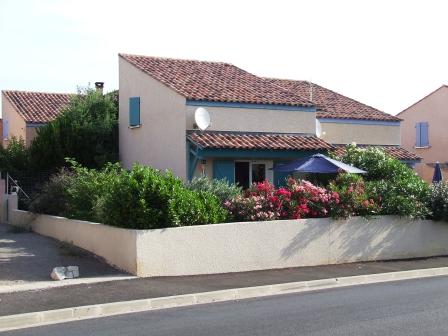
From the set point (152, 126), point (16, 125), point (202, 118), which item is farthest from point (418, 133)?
point (16, 125)

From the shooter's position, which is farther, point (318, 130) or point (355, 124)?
point (355, 124)

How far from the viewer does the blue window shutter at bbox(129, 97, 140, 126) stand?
22.8 meters

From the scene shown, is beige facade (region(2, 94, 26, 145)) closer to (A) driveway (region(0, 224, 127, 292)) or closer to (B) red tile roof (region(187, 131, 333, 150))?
(B) red tile roof (region(187, 131, 333, 150))

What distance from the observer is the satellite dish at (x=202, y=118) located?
19.6 m

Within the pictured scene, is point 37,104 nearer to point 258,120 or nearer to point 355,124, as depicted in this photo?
point 258,120

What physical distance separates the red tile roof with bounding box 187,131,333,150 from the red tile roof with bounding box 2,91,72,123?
10.8m

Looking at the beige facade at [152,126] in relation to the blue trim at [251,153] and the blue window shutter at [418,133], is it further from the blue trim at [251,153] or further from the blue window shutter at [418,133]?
the blue window shutter at [418,133]

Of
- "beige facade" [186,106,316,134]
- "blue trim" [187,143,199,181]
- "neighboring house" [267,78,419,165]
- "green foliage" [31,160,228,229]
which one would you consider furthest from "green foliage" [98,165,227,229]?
"neighboring house" [267,78,419,165]

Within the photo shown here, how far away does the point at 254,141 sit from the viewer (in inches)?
790

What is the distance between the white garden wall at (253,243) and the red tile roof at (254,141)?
4873 mm

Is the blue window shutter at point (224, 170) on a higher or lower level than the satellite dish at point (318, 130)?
lower

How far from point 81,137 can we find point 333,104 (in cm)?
1076

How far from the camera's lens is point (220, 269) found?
44.5ft

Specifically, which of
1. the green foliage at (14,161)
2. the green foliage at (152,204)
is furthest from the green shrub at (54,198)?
the green foliage at (14,161)
